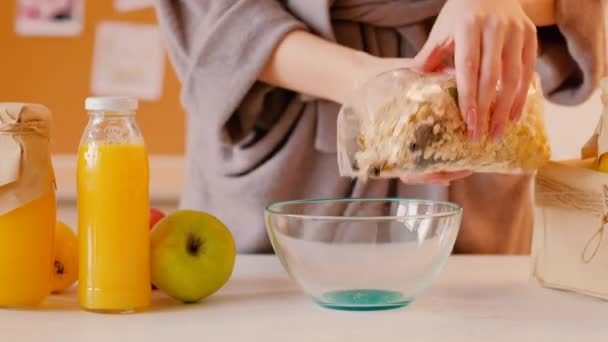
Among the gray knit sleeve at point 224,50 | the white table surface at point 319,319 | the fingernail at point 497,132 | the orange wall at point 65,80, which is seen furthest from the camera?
the orange wall at point 65,80

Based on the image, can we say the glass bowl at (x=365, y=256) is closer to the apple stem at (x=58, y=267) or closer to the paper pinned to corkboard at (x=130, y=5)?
the apple stem at (x=58, y=267)

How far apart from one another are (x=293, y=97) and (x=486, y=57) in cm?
40

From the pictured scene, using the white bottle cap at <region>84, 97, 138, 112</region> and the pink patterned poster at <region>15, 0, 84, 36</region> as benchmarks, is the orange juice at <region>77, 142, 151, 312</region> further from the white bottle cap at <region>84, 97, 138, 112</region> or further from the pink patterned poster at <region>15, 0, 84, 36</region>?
the pink patterned poster at <region>15, 0, 84, 36</region>

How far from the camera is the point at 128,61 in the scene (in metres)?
2.36

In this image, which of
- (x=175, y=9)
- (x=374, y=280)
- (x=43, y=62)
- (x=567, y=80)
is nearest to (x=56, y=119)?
(x=43, y=62)

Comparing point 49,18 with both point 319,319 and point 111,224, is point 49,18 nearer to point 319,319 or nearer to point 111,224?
point 111,224

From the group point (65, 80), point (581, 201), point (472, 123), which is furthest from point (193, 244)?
point (65, 80)

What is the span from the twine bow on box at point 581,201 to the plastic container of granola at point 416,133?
0.06 metres

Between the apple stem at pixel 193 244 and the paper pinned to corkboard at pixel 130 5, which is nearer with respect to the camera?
the apple stem at pixel 193 244

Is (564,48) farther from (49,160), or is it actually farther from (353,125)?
(49,160)

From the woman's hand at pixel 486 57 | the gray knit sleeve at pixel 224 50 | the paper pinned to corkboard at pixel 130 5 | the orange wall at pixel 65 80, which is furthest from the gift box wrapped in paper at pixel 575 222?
the paper pinned to corkboard at pixel 130 5

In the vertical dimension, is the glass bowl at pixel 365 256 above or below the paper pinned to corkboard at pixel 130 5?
below

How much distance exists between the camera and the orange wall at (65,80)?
225cm

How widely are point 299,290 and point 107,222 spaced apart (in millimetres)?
216
